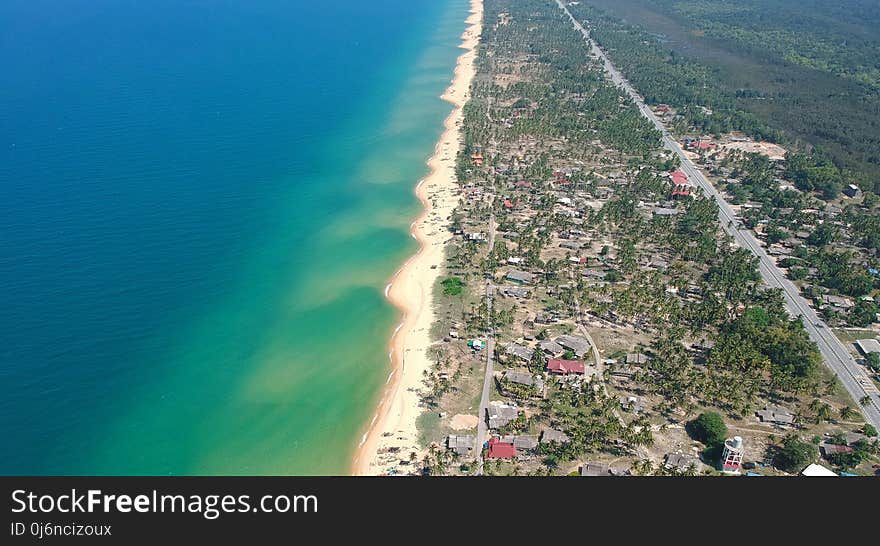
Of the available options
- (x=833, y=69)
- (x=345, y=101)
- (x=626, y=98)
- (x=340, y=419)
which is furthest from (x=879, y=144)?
(x=340, y=419)

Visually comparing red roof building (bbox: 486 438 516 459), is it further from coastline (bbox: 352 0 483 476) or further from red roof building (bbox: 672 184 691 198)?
red roof building (bbox: 672 184 691 198)

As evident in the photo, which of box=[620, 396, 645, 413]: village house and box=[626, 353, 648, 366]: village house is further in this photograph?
box=[626, 353, 648, 366]: village house

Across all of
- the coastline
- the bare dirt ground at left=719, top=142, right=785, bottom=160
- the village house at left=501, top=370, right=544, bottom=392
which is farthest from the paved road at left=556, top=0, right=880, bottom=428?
the coastline

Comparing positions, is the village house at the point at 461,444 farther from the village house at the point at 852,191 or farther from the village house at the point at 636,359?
the village house at the point at 852,191

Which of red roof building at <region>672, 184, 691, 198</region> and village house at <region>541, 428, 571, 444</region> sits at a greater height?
red roof building at <region>672, 184, 691, 198</region>

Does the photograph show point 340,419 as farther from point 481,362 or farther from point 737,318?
point 737,318

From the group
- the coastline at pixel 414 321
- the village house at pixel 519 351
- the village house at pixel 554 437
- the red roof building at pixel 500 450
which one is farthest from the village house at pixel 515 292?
the red roof building at pixel 500 450

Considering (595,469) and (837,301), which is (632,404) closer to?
(595,469)
